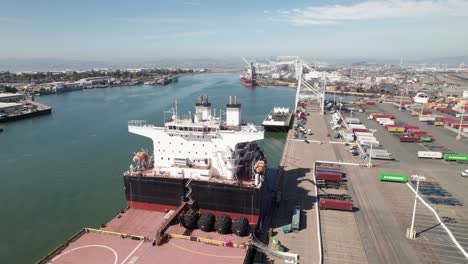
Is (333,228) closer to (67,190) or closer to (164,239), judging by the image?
(164,239)

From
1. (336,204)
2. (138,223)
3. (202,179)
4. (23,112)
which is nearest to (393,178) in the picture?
(336,204)

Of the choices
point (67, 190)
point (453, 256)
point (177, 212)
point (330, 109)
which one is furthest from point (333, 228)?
point (330, 109)

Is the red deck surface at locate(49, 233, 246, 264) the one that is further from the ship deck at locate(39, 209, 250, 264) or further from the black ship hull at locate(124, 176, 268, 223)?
the black ship hull at locate(124, 176, 268, 223)

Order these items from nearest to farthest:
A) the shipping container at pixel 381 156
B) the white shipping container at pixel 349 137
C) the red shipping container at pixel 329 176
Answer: the red shipping container at pixel 329 176, the shipping container at pixel 381 156, the white shipping container at pixel 349 137

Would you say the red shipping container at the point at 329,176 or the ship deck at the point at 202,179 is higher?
the ship deck at the point at 202,179

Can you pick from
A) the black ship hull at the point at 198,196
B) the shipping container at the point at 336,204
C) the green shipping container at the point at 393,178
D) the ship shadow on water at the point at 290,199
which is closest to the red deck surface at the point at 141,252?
the black ship hull at the point at 198,196

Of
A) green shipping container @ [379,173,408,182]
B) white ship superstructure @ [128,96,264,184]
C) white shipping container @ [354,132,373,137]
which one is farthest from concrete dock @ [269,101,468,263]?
white shipping container @ [354,132,373,137]

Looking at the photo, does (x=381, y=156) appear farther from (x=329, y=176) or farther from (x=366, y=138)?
(x=329, y=176)

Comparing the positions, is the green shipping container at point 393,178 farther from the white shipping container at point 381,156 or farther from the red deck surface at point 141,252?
the red deck surface at point 141,252
